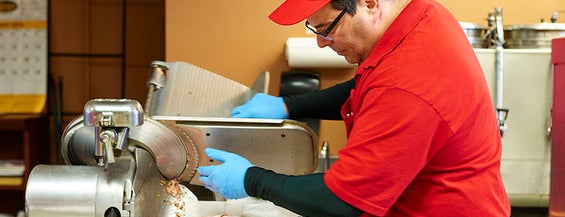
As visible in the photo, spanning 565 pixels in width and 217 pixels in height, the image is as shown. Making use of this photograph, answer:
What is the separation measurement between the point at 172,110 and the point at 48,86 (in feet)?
8.17

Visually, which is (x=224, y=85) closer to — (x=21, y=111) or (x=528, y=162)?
(x=528, y=162)

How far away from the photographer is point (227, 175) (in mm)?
1706

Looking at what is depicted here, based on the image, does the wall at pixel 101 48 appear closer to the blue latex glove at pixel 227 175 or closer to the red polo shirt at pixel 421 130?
the blue latex glove at pixel 227 175

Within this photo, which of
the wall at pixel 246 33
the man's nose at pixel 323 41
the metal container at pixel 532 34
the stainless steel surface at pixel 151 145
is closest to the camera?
the man's nose at pixel 323 41

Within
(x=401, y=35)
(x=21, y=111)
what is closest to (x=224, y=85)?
(x=401, y=35)

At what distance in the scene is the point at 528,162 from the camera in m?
3.42

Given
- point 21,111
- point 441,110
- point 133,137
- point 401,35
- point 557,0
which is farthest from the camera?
point 21,111

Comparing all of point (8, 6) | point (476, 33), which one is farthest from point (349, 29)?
point (8, 6)

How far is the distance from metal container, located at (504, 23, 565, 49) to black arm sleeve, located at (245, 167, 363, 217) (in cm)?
217

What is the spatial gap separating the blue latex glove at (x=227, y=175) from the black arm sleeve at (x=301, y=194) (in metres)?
0.05

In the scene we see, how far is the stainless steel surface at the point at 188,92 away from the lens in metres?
2.31

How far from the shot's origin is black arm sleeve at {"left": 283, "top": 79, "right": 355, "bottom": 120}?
2.21 m

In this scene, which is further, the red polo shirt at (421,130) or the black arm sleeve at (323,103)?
the black arm sleeve at (323,103)

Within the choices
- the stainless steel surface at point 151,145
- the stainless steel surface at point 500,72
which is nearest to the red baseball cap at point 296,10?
the stainless steel surface at point 151,145
